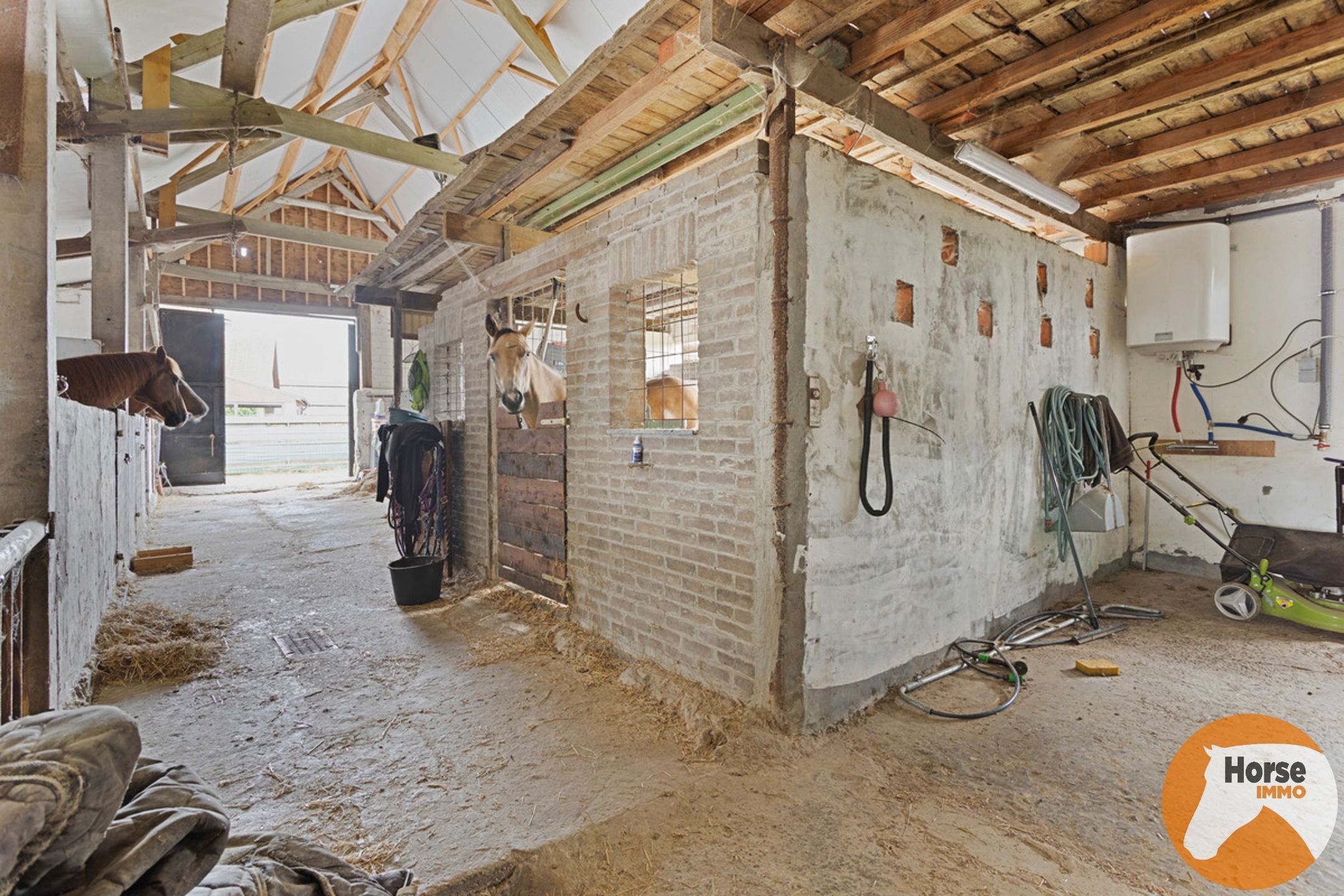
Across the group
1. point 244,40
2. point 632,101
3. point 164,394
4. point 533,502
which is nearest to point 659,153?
point 632,101

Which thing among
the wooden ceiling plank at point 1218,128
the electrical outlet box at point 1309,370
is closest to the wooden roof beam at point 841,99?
the wooden ceiling plank at point 1218,128

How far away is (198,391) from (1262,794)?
17167 millimetres

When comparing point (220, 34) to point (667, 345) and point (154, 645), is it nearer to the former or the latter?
point (154, 645)

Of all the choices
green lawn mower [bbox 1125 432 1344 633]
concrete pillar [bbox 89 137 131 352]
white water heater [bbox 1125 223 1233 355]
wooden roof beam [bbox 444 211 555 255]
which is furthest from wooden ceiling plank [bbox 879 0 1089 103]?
concrete pillar [bbox 89 137 131 352]

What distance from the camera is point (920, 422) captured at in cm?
325

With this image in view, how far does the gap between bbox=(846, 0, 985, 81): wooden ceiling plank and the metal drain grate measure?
4.75 metres

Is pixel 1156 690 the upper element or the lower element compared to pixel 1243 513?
lower

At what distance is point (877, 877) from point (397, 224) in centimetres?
1675

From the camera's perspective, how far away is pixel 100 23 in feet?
13.3

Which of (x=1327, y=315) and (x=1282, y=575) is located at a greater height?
(x=1327, y=315)

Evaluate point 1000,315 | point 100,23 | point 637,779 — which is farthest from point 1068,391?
point 100,23

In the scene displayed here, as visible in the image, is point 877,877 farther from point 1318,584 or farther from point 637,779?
point 1318,584

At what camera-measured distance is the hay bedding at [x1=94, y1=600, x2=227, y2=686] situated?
340 cm

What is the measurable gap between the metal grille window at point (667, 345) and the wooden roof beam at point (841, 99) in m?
1.06
